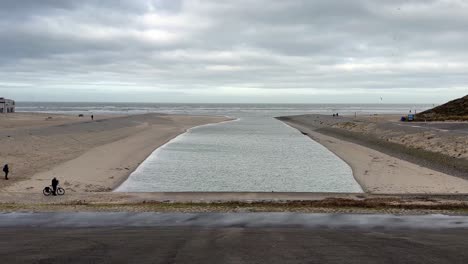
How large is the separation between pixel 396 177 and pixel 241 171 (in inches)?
410

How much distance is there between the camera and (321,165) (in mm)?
35156

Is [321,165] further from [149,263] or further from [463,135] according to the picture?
[149,263]

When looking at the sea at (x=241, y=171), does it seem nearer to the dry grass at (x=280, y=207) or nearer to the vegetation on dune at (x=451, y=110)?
the dry grass at (x=280, y=207)

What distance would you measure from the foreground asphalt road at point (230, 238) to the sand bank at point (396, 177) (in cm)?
854

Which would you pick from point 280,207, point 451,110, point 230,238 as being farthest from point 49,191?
point 451,110

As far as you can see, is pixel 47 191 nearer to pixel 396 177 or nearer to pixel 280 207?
pixel 280 207

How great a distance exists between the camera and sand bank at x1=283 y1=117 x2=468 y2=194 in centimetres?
2495

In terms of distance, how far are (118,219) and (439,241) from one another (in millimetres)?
10809

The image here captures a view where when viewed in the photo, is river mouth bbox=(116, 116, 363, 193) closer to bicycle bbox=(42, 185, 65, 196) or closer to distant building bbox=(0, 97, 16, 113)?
bicycle bbox=(42, 185, 65, 196)

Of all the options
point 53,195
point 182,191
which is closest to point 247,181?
point 182,191

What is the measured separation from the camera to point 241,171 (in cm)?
3167

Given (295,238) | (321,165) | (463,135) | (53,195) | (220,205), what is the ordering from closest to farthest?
(295,238) → (220,205) → (53,195) → (321,165) → (463,135)

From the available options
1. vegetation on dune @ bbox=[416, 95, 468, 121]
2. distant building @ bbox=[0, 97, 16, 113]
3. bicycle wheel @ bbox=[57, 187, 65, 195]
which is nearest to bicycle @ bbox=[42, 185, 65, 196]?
bicycle wheel @ bbox=[57, 187, 65, 195]

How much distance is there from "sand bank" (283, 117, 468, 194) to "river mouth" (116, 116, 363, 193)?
0.92 m
